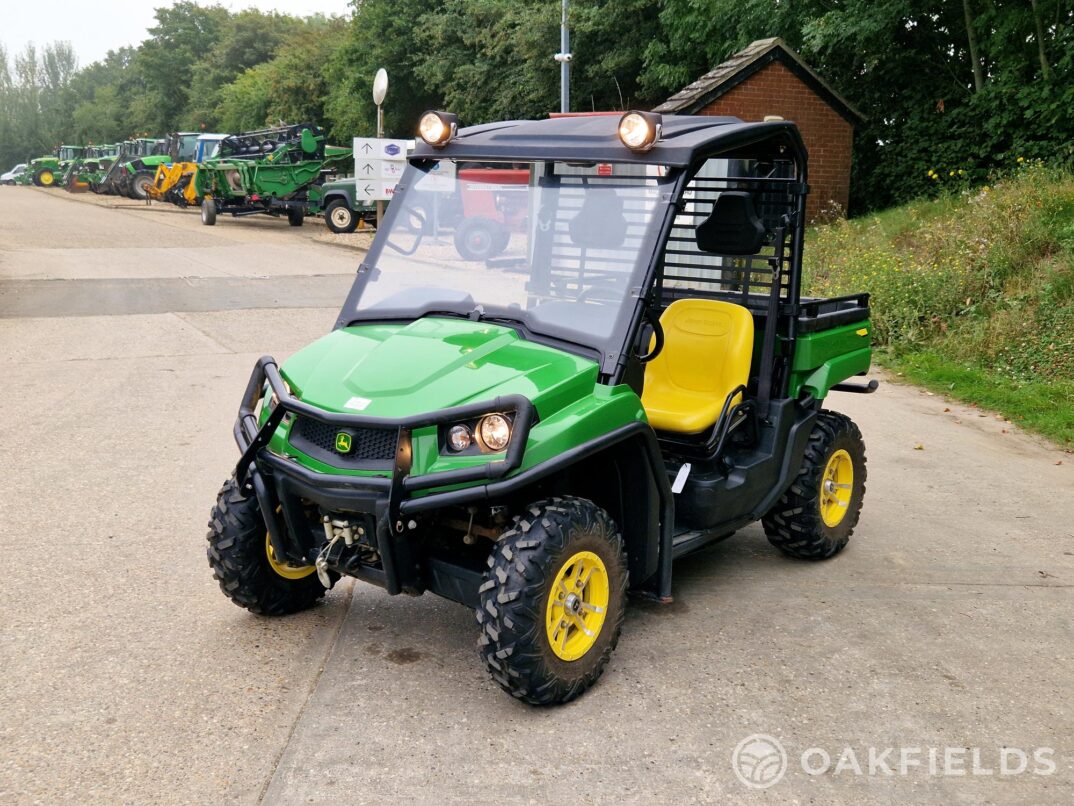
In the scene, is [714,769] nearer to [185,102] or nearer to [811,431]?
[811,431]

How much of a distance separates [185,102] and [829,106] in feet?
225

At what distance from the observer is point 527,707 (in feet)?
12.9

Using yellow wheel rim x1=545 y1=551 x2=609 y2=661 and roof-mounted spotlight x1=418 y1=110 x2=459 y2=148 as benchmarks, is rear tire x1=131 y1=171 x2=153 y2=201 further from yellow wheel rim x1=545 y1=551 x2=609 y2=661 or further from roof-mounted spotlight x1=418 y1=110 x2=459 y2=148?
yellow wheel rim x1=545 y1=551 x2=609 y2=661

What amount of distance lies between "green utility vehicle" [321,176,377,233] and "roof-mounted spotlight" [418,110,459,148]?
70.8 feet

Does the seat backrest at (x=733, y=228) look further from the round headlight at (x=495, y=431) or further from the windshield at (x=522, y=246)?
the round headlight at (x=495, y=431)

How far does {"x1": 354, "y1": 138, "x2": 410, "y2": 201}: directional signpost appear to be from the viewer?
2117 cm

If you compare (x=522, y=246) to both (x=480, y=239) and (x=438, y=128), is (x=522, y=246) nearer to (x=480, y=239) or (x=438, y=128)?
(x=480, y=239)

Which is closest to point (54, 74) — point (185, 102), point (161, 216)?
point (185, 102)

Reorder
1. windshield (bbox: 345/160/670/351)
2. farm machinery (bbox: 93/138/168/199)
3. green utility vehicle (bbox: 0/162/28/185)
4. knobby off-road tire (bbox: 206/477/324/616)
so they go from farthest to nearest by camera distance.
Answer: green utility vehicle (bbox: 0/162/28/185) < farm machinery (bbox: 93/138/168/199) < knobby off-road tire (bbox: 206/477/324/616) < windshield (bbox: 345/160/670/351)

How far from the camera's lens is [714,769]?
355 centimetres

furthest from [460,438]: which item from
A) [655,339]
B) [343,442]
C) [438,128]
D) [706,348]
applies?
[706,348]

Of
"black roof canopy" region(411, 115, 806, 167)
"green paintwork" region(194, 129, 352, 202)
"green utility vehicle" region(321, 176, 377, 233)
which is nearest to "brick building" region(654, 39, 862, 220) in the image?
"green utility vehicle" region(321, 176, 377, 233)

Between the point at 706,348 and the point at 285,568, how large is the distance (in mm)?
2189

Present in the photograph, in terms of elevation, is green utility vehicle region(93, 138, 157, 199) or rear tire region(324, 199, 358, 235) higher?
green utility vehicle region(93, 138, 157, 199)
